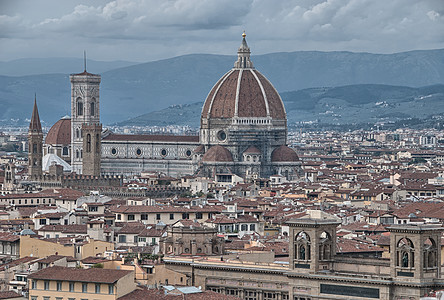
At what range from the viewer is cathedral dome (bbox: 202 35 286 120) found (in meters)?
165

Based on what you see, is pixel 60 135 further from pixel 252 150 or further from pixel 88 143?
pixel 252 150

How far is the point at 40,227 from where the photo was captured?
238 feet

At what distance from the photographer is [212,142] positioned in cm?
16650

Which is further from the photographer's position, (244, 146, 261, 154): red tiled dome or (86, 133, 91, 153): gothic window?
(244, 146, 261, 154): red tiled dome

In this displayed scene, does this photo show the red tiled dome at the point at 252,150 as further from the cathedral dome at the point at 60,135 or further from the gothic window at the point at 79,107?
the cathedral dome at the point at 60,135

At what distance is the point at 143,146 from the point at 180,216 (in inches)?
3700

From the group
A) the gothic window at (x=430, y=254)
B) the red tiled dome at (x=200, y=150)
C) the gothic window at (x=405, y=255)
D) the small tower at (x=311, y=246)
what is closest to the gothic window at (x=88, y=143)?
the red tiled dome at (x=200, y=150)

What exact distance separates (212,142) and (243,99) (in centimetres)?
563

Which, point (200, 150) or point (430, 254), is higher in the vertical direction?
point (200, 150)

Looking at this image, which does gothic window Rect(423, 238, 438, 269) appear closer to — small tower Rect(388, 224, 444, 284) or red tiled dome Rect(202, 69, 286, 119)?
small tower Rect(388, 224, 444, 284)

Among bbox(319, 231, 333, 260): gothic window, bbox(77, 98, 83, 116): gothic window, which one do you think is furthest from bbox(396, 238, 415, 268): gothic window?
bbox(77, 98, 83, 116): gothic window

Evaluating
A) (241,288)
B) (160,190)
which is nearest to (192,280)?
(241,288)

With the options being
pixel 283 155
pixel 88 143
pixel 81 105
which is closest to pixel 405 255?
pixel 283 155

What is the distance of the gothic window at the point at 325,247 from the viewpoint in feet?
141
